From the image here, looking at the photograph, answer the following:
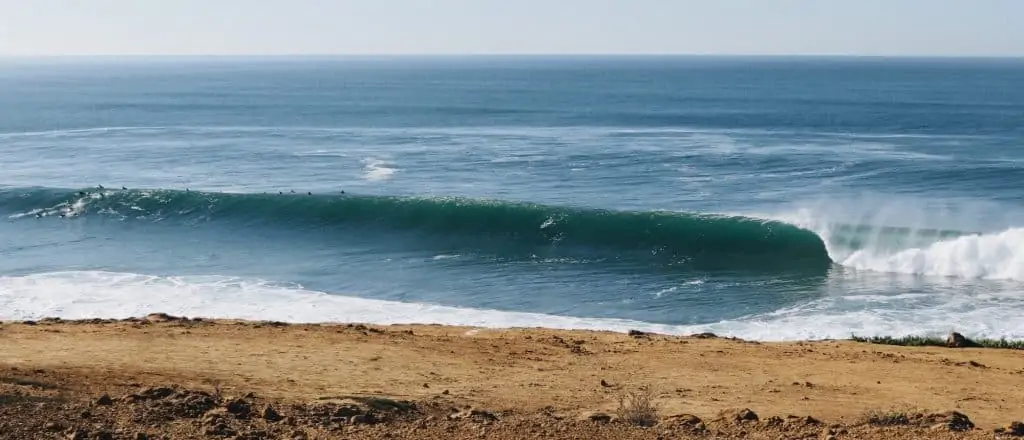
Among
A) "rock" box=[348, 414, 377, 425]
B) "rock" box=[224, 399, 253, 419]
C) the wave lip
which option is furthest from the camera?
the wave lip

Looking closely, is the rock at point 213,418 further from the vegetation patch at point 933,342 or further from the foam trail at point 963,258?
the foam trail at point 963,258

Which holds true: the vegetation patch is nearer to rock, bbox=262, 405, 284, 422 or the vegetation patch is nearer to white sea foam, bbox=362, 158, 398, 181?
rock, bbox=262, 405, 284, 422

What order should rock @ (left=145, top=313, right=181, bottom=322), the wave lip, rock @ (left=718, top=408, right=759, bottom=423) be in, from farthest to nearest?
the wave lip, rock @ (left=145, top=313, right=181, bottom=322), rock @ (left=718, top=408, right=759, bottom=423)

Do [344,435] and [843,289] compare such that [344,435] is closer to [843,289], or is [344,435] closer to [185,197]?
[843,289]

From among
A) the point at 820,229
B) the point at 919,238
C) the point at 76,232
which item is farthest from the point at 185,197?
the point at 919,238

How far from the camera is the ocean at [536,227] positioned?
23.3 meters

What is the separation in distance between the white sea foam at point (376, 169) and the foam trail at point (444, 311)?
1914cm

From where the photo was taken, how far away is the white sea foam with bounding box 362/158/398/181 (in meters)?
44.4

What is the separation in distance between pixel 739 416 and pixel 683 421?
2.61 ft

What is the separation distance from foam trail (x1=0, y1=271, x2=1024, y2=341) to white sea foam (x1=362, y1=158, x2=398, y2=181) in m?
19.1

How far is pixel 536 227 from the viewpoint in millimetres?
33406

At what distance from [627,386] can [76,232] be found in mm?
26737

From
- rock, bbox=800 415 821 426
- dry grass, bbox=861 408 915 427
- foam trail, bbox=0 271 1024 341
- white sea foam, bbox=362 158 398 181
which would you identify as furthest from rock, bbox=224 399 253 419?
white sea foam, bbox=362 158 398 181

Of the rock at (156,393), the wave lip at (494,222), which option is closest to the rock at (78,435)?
the rock at (156,393)
